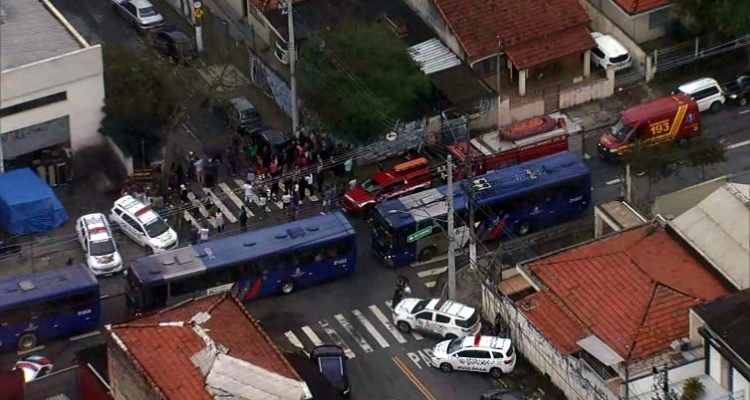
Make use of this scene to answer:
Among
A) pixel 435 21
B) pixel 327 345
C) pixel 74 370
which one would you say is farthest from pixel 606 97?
pixel 74 370

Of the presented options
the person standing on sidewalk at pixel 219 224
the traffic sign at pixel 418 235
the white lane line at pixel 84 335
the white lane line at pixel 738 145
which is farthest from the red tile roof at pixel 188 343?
the white lane line at pixel 738 145

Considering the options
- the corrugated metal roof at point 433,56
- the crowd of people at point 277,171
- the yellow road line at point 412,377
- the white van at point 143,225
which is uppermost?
the corrugated metal roof at point 433,56

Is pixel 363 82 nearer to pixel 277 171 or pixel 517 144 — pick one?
pixel 277 171

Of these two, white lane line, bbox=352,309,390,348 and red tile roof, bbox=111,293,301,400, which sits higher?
red tile roof, bbox=111,293,301,400

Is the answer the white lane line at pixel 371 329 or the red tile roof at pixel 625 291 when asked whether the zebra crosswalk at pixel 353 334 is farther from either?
the red tile roof at pixel 625 291

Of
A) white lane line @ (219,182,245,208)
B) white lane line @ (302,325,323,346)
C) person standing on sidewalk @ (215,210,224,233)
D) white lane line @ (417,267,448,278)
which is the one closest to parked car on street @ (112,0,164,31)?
white lane line @ (219,182,245,208)

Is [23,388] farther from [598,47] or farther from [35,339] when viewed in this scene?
[598,47]

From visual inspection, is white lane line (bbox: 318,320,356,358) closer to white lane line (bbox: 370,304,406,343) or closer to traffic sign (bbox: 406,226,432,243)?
white lane line (bbox: 370,304,406,343)
